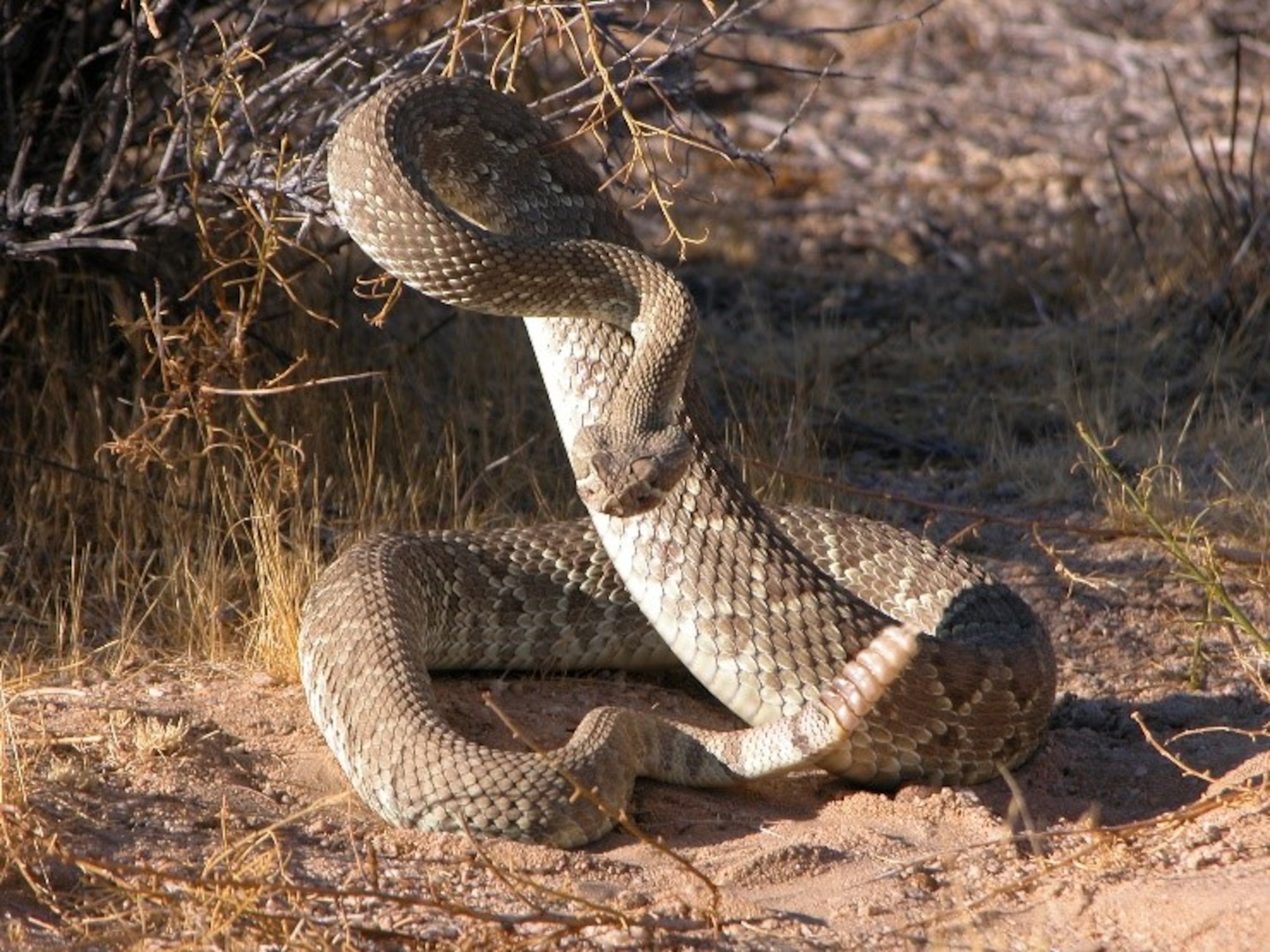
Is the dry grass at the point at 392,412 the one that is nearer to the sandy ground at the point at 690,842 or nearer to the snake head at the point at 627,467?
the sandy ground at the point at 690,842

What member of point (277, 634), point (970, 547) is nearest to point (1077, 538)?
point (970, 547)

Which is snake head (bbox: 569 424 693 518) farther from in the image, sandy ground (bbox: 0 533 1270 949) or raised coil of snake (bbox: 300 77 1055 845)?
sandy ground (bbox: 0 533 1270 949)

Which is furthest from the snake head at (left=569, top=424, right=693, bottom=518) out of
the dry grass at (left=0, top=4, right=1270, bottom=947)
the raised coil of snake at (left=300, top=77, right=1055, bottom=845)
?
the dry grass at (left=0, top=4, right=1270, bottom=947)

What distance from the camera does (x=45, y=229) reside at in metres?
7.08

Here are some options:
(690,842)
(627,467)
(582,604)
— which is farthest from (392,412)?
(690,842)

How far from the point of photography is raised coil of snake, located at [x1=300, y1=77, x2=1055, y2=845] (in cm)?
500

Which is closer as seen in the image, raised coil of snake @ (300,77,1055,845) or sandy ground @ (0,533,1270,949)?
sandy ground @ (0,533,1270,949)

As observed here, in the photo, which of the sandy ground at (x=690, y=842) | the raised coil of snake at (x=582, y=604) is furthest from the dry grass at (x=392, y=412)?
the raised coil of snake at (x=582, y=604)

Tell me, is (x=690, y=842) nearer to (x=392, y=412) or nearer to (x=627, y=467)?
(x=627, y=467)

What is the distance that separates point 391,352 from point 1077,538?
3.25m

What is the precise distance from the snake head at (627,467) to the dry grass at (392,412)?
2.77 ft

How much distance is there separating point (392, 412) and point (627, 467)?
105 inches

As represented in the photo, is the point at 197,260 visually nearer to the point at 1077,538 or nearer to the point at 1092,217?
the point at 1077,538

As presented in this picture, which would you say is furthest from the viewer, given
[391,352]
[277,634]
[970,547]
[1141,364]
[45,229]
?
[1141,364]
